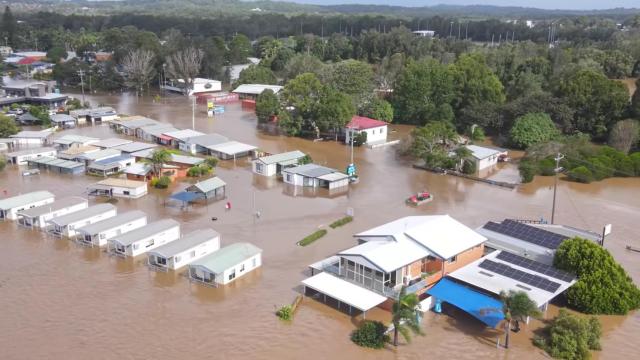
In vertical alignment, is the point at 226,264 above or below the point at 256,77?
below

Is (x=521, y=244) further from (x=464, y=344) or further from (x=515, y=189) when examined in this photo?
(x=515, y=189)

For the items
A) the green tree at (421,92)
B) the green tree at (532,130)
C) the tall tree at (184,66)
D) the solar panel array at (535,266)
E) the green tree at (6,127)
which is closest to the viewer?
the solar panel array at (535,266)

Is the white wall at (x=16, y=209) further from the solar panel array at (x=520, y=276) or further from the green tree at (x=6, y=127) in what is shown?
the solar panel array at (x=520, y=276)

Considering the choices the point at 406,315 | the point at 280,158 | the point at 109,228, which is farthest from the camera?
the point at 280,158

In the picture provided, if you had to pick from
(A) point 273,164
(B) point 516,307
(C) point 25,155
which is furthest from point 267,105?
(B) point 516,307

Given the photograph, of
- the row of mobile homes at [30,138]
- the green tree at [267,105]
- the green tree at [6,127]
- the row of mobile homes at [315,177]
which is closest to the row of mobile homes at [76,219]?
the row of mobile homes at [315,177]

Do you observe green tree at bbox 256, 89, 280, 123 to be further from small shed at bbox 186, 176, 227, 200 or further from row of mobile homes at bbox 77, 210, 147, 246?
row of mobile homes at bbox 77, 210, 147, 246

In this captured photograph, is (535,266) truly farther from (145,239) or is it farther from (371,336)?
(145,239)

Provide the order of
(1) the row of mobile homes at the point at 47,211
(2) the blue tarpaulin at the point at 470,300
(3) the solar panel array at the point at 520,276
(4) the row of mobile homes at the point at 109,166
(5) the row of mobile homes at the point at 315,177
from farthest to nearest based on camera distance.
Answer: (4) the row of mobile homes at the point at 109,166, (5) the row of mobile homes at the point at 315,177, (1) the row of mobile homes at the point at 47,211, (3) the solar panel array at the point at 520,276, (2) the blue tarpaulin at the point at 470,300
